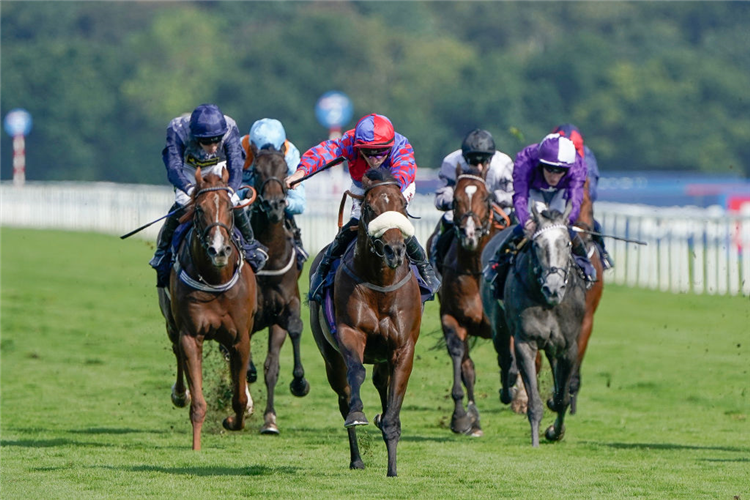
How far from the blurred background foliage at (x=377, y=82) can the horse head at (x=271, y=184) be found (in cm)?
4570

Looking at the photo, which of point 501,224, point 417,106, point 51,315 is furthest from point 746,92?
point 501,224

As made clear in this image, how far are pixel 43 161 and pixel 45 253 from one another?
31709mm

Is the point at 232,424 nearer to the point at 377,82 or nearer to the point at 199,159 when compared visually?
the point at 199,159

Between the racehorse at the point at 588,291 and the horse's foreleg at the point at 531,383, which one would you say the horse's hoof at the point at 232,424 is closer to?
the horse's foreleg at the point at 531,383

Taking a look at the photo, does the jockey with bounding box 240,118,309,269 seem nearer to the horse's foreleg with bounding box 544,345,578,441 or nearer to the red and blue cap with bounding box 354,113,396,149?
the horse's foreleg with bounding box 544,345,578,441

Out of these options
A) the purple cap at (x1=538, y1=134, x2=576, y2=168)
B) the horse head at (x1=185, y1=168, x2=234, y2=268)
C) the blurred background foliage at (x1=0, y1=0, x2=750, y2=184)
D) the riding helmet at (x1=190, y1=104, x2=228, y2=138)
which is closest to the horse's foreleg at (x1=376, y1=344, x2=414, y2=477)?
the horse head at (x1=185, y1=168, x2=234, y2=268)

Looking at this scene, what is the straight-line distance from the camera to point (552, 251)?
9.95m

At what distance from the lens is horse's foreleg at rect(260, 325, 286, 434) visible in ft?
36.2

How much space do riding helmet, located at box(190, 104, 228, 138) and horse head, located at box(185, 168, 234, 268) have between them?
670mm

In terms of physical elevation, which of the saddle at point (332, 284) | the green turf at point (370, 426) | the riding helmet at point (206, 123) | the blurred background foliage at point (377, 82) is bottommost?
the green turf at point (370, 426)

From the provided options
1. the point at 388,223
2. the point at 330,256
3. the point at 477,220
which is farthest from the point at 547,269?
the point at 388,223

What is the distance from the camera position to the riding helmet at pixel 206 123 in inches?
405

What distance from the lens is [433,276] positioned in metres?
9.29

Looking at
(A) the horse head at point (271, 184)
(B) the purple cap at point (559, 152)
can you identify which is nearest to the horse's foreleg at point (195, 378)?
(A) the horse head at point (271, 184)
